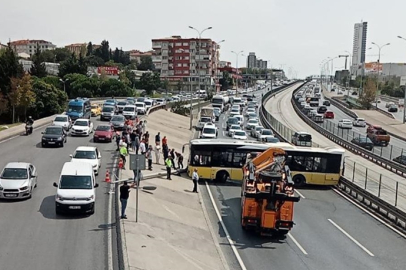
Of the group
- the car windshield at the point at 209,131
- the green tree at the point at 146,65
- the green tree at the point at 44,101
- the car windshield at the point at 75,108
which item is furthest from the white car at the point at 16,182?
the green tree at the point at 146,65

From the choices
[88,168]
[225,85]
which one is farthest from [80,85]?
[225,85]

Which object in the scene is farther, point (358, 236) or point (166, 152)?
point (166, 152)

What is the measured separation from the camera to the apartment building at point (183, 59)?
160413mm

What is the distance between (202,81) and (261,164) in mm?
138828

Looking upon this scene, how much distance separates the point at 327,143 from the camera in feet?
182

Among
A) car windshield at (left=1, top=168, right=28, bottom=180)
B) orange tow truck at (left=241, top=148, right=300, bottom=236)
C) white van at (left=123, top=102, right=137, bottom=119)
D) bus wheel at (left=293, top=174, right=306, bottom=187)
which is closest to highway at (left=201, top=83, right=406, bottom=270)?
orange tow truck at (left=241, top=148, right=300, bottom=236)

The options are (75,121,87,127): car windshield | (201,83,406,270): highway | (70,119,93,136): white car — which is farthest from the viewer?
(75,121,87,127): car windshield

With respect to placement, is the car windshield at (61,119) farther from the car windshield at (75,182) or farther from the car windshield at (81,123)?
the car windshield at (75,182)

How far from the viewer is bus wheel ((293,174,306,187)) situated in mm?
30969

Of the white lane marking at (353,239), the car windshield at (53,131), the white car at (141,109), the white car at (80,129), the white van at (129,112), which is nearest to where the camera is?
the white lane marking at (353,239)

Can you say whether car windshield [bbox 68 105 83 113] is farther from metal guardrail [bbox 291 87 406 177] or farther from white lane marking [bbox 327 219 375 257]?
white lane marking [bbox 327 219 375 257]

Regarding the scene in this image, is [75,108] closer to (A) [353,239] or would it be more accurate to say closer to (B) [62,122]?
(B) [62,122]

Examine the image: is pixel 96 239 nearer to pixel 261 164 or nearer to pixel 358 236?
pixel 261 164

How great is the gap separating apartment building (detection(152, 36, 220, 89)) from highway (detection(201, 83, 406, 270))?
134 metres
